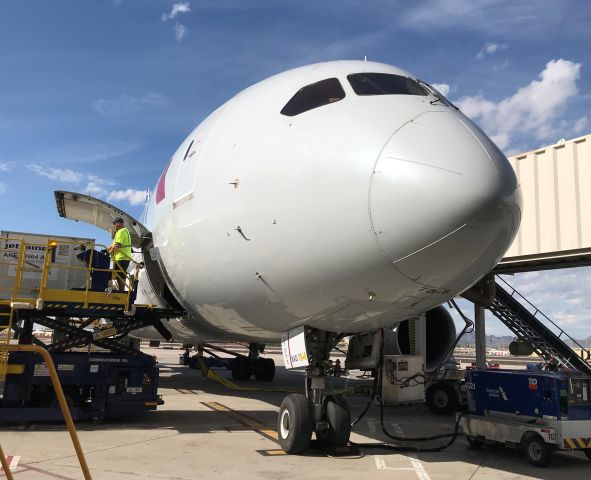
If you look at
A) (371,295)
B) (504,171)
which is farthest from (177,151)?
(504,171)

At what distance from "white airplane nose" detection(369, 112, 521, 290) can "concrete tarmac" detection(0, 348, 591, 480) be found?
8.92 ft

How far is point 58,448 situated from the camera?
7.67m

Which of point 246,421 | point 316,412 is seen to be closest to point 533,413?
point 316,412

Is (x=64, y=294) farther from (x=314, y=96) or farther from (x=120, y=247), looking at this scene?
(x=314, y=96)

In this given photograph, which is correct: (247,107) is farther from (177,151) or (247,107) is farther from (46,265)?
(46,265)

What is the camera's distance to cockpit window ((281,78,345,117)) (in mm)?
6637

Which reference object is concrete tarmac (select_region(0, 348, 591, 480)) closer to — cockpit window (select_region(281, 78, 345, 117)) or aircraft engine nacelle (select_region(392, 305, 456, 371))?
aircraft engine nacelle (select_region(392, 305, 456, 371))

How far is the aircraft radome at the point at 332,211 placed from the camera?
5371mm

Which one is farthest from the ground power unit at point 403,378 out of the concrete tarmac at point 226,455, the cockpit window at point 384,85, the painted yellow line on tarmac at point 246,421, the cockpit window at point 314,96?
the cockpit window at point 314,96

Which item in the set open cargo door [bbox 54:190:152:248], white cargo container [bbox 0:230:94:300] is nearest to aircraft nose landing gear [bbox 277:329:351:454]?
open cargo door [bbox 54:190:152:248]

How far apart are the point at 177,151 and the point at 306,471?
5865mm

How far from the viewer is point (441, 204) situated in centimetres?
522

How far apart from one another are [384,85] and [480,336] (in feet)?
40.1

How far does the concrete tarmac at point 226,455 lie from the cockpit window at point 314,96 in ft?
13.3
